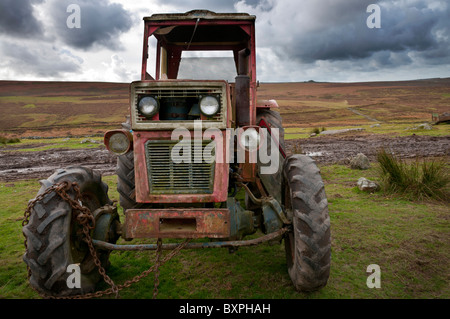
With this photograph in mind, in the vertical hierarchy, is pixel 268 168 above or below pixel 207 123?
below

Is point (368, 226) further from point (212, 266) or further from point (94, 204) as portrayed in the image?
point (94, 204)

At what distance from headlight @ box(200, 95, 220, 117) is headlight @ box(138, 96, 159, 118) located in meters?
0.40

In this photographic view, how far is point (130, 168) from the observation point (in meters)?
4.28

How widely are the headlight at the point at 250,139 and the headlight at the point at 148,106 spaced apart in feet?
2.97

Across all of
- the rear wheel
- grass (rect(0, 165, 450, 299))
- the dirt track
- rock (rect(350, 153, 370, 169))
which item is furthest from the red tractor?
the dirt track

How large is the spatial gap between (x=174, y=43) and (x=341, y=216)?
12.2 ft

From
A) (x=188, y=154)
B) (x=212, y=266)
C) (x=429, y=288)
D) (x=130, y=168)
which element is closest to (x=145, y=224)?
(x=188, y=154)

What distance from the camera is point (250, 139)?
10.5 ft

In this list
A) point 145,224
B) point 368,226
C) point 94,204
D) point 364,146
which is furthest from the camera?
point 364,146

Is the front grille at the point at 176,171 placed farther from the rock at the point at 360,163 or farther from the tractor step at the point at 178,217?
the rock at the point at 360,163

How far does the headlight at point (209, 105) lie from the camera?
281 cm

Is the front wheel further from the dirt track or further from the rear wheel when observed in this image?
the dirt track

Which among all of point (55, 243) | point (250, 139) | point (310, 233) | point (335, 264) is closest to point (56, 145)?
point (55, 243)

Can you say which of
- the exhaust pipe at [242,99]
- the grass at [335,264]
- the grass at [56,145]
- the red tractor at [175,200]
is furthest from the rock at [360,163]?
the grass at [56,145]
